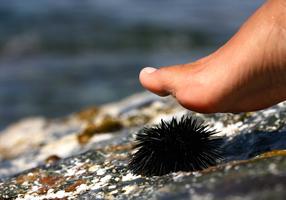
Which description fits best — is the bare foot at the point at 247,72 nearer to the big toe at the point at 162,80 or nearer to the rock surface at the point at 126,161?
the big toe at the point at 162,80

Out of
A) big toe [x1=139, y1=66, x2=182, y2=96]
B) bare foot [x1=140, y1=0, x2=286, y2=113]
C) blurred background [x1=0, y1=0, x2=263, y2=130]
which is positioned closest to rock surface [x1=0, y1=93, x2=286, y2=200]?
bare foot [x1=140, y1=0, x2=286, y2=113]

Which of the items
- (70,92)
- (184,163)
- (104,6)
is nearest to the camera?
(184,163)

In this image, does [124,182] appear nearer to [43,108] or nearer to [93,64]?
[43,108]

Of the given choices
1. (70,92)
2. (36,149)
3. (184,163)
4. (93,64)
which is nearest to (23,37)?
(93,64)

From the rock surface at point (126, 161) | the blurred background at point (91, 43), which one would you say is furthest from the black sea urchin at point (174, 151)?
the blurred background at point (91, 43)

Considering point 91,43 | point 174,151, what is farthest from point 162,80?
point 91,43

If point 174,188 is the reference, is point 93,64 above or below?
above
